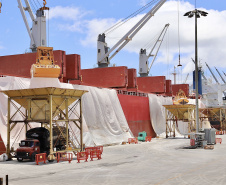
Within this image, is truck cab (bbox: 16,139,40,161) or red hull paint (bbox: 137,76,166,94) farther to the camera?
red hull paint (bbox: 137,76,166,94)

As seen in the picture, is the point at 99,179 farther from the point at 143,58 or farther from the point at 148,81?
the point at 143,58

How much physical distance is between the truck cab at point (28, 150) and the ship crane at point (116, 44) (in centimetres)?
5082

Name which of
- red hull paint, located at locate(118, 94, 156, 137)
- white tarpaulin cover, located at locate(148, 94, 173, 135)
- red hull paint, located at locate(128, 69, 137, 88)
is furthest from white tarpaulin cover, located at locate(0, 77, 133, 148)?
red hull paint, located at locate(128, 69, 137, 88)

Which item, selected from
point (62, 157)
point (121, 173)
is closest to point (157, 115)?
point (62, 157)

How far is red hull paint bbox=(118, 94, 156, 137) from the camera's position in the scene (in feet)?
202

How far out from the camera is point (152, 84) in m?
92.6

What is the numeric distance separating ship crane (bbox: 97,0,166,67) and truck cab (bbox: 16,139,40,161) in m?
50.8

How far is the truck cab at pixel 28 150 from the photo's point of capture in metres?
29.7

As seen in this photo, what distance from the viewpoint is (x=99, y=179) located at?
20.0 metres

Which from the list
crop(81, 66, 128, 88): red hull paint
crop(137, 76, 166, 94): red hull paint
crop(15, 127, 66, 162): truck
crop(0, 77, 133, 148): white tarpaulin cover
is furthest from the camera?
crop(137, 76, 166, 94): red hull paint

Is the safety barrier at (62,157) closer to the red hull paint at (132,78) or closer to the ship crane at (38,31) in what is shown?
the ship crane at (38,31)

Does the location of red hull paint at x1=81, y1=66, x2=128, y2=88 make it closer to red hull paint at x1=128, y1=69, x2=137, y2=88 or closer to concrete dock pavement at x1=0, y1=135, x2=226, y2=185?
red hull paint at x1=128, y1=69, x2=137, y2=88

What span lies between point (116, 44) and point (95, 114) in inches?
1420

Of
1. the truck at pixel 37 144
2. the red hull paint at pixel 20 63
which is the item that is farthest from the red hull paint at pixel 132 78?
the truck at pixel 37 144
